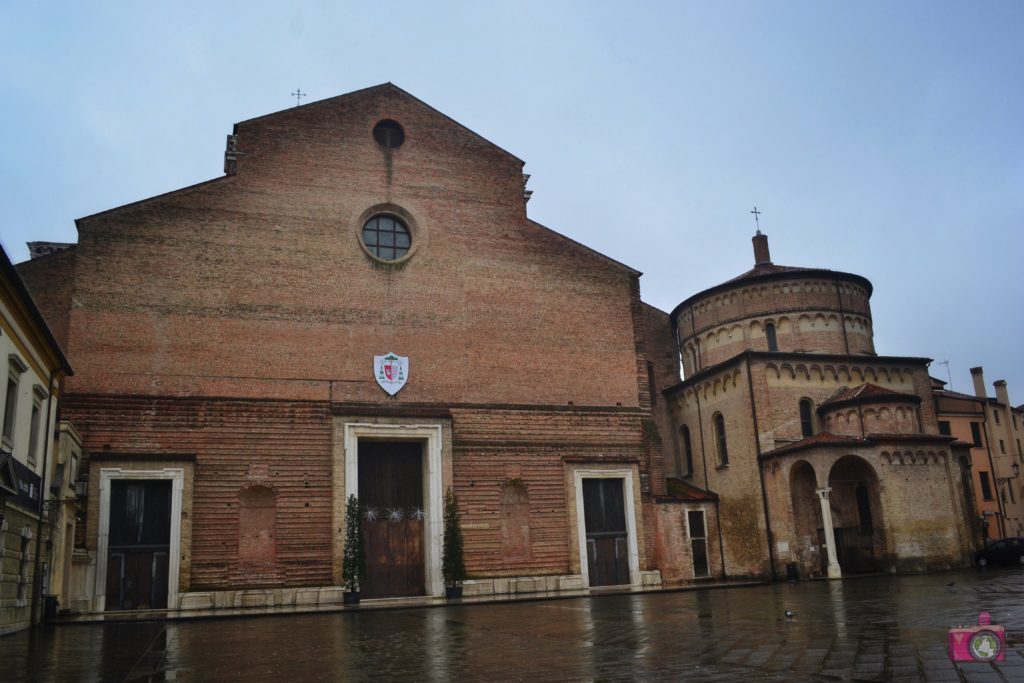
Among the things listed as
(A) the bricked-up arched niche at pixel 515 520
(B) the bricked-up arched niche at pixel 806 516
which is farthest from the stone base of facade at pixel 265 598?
(B) the bricked-up arched niche at pixel 806 516

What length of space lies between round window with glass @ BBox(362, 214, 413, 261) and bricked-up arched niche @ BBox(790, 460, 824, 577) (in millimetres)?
15119

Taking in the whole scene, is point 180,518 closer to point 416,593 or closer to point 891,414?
point 416,593

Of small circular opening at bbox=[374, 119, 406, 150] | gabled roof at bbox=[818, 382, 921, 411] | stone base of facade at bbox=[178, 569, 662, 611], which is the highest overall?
small circular opening at bbox=[374, 119, 406, 150]

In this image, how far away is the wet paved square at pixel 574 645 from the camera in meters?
7.98

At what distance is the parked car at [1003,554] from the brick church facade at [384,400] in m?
2.28

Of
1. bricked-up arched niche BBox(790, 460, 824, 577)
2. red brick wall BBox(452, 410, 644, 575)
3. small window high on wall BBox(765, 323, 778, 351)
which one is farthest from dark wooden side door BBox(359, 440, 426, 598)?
small window high on wall BBox(765, 323, 778, 351)

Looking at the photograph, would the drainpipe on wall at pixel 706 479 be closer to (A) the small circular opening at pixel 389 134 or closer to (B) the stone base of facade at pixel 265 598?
(B) the stone base of facade at pixel 265 598

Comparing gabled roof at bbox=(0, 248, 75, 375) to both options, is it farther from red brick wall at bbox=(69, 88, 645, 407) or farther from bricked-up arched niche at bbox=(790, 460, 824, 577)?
bricked-up arched niche at bbox=(790, 460, 824, 577)

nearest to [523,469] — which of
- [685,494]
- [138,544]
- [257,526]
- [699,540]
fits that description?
[685,494]

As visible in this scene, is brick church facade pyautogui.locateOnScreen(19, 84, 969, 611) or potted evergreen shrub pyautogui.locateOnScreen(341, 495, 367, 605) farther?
potted evergreen shrub pyautogui.locateOnScreen(341, 495, 367, 605)

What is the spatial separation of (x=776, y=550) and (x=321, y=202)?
18.8 meters

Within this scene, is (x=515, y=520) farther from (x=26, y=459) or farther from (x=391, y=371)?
(x=26, y=459)

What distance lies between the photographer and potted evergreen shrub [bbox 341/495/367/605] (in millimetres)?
23125

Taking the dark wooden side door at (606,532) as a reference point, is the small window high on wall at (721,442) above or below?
above
